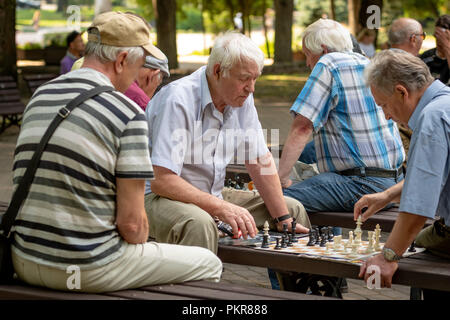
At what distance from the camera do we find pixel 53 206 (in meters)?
3.06

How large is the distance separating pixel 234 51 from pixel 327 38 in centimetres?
136

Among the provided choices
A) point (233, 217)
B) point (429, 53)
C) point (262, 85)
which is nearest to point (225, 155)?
point (233, 217)

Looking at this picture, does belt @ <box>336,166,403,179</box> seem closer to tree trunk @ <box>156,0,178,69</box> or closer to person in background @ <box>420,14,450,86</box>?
person in background @ <box>420,14,450,86</box>

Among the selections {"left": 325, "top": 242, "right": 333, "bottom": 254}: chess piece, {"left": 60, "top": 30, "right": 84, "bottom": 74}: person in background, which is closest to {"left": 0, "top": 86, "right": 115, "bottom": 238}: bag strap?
{"left": 325, "top": 242, "right": 333, "bottom": 254}: chess piece

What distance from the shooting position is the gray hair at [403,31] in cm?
755

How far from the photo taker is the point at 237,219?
4.00 meters

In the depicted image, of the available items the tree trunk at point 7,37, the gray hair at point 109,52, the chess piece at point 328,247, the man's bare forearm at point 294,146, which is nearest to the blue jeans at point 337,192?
the man's bare forearm at point 294,146

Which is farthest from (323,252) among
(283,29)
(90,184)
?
(283,29)

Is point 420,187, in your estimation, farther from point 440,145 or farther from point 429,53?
point 429,53

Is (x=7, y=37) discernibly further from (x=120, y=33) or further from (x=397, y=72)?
(x=397, y=72)

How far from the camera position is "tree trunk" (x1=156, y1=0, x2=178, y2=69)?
24.0m

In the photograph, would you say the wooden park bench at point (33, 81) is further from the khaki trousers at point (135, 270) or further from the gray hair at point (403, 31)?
the khaki trousers at point (135, 270)

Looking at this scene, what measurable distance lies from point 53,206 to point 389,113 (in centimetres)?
154

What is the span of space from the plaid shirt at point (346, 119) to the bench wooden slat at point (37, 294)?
2336 mm
